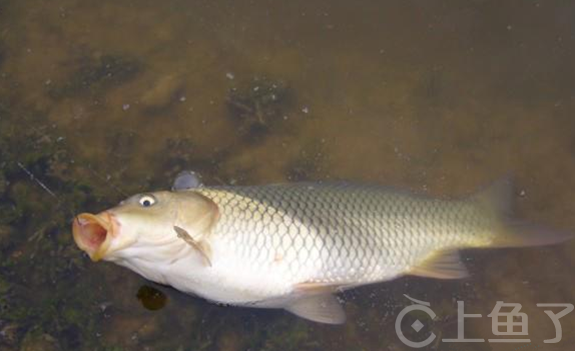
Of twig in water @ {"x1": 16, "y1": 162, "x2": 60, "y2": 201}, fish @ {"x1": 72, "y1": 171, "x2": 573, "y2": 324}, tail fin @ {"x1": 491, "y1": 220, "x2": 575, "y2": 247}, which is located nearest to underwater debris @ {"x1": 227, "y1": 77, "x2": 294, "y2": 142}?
fish @ {"x1": 72, "y1": 171, "x2": 573, "y2": 324}

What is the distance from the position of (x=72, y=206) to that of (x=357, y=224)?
1.55 metres

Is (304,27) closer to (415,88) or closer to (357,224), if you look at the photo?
(415,88)

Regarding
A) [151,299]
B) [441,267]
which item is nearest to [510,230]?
[441,267]

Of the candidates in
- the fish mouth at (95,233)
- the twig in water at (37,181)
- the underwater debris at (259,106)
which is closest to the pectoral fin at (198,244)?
the fish mouth at (95,233)

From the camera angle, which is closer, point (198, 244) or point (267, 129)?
point (198, 244)

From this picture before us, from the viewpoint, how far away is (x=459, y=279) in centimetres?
340

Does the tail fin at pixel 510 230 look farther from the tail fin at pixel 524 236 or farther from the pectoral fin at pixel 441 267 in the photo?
the pectoral fin at pixel 441 267

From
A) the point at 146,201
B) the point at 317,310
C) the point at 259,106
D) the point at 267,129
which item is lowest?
the point at 317,310

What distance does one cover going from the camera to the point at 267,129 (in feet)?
12.7

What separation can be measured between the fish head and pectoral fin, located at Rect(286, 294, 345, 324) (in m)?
0.61

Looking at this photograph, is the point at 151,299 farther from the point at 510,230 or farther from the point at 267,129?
the point at 510,230

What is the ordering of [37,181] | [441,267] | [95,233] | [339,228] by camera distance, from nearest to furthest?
[95,233] < [339,228] < [441,267] < [37,181]

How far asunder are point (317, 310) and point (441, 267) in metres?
0.67

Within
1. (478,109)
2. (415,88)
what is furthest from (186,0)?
(478,109)
